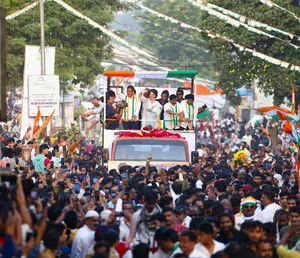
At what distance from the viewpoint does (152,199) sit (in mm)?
13828

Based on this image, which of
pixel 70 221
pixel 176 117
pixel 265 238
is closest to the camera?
pixel 265 238

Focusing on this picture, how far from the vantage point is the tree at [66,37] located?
42900 millimetres

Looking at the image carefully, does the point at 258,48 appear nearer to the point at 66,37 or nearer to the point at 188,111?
the point at 66,37

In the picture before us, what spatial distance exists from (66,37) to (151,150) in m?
20.5

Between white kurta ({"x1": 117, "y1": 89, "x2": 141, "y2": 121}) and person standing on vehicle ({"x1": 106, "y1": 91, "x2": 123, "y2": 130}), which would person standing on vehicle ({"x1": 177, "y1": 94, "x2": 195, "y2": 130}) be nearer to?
white kurta ({"x1": 117, "y1": 89, "x2": 141, "y2": 121})

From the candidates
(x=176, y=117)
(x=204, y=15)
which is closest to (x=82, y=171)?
(x=176, y=117)

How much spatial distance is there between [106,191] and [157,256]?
599 cm

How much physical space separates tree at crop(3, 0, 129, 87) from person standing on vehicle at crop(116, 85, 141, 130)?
1532 cm

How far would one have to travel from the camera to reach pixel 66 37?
148 feet

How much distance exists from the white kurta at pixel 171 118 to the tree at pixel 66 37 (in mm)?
15743

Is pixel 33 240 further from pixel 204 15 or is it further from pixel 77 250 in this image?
pixel 204 15

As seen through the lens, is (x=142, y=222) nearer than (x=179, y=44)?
Yes

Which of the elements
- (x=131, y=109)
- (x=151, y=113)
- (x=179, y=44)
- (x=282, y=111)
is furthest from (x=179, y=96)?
(x=179, y=44)

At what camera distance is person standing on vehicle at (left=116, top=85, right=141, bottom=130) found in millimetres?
27297
